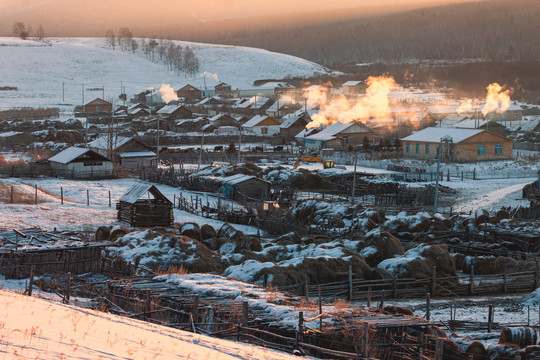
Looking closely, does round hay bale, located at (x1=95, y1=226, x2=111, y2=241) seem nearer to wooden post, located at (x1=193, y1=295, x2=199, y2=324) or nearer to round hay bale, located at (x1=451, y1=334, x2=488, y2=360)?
wooden post, located at (x1=193, y1=295, x2=199, y2=324)

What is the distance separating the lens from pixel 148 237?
2167cm

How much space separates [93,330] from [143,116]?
82106 mm

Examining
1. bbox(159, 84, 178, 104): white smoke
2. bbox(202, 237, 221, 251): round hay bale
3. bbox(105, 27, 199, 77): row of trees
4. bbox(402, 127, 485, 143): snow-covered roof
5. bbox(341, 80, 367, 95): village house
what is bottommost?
bbox(202, 237, 221, 251): round hay bale

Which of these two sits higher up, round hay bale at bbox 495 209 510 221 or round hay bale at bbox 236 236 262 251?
round hay bale at bbox 495 209 510 221

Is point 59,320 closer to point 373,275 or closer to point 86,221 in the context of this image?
point 373,275

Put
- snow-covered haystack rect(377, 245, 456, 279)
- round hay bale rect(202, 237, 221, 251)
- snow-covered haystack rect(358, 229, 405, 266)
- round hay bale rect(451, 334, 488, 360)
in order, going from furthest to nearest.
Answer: round hay bale rect(202, 237, 221, 251) → snow-covered haystack rect(358, 229, 405, 266) → snow-covered haystack rect(377, 245, 456, 279) → round hay bale rect(451, 334, 488, 360)

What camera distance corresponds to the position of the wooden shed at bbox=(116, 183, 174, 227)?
30.1 metres

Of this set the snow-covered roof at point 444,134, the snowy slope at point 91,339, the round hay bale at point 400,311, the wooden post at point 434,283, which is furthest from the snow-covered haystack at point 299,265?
the snow-covered roof at point 444,134

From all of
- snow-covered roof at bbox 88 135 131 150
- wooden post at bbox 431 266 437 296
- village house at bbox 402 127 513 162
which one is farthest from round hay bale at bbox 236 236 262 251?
village house at bbox 402 127 513 162

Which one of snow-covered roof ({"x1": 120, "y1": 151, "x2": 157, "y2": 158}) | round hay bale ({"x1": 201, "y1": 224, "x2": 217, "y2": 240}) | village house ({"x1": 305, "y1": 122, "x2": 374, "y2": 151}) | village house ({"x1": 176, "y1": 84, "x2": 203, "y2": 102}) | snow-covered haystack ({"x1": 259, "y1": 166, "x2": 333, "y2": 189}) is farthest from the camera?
village house ({"x1": 176, "y1": 84, "x2": 203, "y2": 102})

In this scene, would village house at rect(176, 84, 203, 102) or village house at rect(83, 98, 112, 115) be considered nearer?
village house at rect(83, 98, 112, 115)

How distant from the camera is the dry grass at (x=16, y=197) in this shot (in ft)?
110

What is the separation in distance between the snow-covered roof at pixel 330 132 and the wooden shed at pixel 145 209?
112 feet

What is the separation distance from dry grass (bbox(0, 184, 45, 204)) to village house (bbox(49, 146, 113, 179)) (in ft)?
25.5
